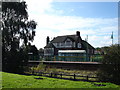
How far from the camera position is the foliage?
14.8 meters

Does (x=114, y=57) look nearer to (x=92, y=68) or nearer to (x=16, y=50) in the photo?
(x=92, y=68)

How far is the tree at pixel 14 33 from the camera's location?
27.2 metres

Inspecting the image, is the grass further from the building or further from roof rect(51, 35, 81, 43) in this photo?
roof rect(51, 35, 81, 43)

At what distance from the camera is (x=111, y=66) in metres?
15.0

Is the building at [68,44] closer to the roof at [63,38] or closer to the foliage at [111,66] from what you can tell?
the roof at [63,38]

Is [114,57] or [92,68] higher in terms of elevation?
[114,57]

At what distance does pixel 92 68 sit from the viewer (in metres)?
26.4

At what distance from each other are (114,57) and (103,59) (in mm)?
993

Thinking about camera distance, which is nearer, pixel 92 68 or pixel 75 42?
pixel 92 68

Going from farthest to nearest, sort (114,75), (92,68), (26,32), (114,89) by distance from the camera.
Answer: (26,32)
(92,68)
(114,75)
(114,89)

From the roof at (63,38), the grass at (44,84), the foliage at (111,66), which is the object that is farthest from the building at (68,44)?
the grass at (44,84)

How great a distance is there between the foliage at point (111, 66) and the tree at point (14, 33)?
15.0 m

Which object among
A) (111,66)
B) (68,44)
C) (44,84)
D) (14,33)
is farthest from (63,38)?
(44,84)

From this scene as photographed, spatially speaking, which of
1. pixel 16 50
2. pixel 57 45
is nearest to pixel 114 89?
pixel 16 50
